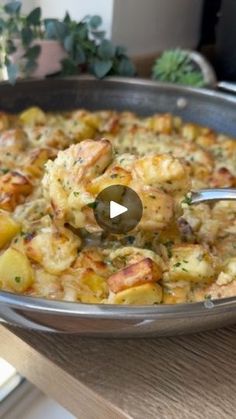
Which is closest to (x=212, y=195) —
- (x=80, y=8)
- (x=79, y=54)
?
(x=79, y=54)

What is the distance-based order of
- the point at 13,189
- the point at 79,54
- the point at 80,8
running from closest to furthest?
the point at 13,189 → the point at 79,54 → the point at 80,8

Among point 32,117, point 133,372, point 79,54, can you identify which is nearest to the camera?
point 133,372

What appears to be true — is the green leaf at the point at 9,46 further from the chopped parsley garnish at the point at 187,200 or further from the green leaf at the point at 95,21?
the chopped parsley garnish at the point at 187,200

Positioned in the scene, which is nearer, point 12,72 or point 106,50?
point 12,72

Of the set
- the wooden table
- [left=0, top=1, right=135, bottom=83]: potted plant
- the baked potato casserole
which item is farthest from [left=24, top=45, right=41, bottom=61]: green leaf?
the wooden table

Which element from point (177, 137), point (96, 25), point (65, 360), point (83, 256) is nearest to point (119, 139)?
point (177, 137)

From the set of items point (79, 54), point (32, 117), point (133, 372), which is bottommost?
point (133, 372)

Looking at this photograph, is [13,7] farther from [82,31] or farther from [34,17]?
[82,31]
